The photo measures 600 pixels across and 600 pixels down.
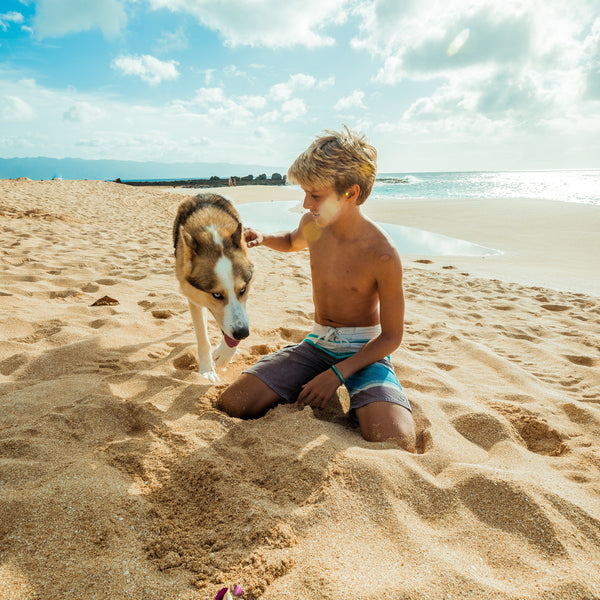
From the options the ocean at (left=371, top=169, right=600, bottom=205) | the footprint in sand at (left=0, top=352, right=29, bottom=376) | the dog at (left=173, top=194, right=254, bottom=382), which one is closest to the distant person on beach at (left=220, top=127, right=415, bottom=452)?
the dog at (left=173, top=194, right=254, bottom=382)

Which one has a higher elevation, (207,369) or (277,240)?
(277,240)

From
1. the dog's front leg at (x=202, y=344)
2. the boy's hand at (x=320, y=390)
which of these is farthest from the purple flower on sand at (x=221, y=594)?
the dog's front leg at (x=202, y=344)

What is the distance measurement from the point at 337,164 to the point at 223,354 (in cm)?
169

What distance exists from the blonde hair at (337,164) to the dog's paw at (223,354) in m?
1.38

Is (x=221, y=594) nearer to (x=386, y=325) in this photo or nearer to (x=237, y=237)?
(x=386, y=325)

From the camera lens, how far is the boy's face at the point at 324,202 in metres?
2.67

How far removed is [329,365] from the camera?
291 centimetres

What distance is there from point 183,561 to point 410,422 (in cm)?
141

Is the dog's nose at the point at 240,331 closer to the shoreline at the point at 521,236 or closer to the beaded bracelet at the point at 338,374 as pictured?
the beaded bracelet at the point at 338,374

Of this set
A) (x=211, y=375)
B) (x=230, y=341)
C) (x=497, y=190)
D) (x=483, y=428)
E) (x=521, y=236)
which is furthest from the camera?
(x=497, y=190)

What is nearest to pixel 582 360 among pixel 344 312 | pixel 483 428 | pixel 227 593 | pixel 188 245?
pixel 483 428

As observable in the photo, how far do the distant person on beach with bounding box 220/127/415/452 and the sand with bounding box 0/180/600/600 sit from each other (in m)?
0.17

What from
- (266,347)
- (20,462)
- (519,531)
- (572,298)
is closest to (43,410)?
(20,462)

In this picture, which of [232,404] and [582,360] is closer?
[232,404]
